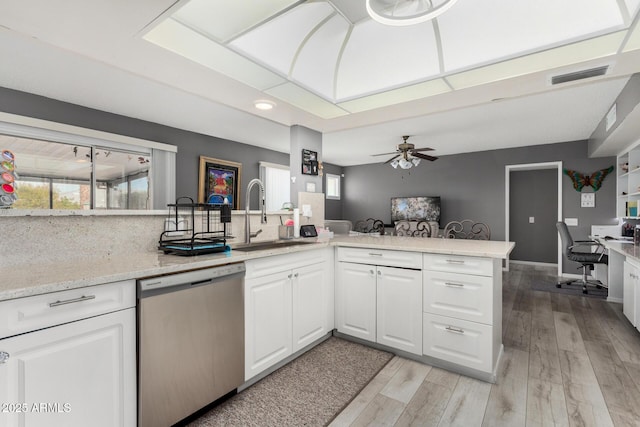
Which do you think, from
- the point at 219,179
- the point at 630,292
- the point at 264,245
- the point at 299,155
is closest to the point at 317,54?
the point at 299,155

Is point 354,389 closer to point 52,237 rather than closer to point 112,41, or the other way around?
point 52,237

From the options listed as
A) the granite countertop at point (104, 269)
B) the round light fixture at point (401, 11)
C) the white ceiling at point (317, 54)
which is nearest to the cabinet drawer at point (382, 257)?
the granite countertop at point (104, 269)

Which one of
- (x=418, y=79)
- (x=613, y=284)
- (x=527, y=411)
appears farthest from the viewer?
(x=613, y=284)

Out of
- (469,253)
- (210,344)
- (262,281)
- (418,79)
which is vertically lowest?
(210,344)

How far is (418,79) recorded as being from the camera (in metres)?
2.39

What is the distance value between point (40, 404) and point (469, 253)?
2.26 meters

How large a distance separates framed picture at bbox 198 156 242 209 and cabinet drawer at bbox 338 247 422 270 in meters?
3.04

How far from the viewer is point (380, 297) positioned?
2449 mm

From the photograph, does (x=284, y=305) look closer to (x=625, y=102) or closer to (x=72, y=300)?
(x=72, y=300)

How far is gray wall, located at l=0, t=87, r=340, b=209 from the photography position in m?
3.38

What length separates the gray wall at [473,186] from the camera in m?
5.39

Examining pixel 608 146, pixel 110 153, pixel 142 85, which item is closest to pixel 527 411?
pixel 142 85

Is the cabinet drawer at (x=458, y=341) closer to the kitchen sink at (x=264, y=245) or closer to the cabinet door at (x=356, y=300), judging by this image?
the cabinet door at (x=356, y=300)

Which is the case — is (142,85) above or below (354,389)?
above
